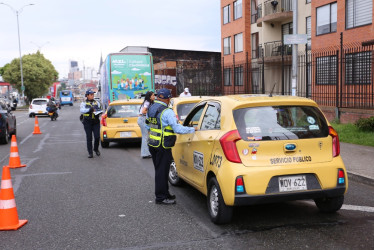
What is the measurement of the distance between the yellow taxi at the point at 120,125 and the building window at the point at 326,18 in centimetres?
1392

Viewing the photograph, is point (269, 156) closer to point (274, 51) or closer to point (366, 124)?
point (366, 124)

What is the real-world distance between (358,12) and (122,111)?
44.1 ft

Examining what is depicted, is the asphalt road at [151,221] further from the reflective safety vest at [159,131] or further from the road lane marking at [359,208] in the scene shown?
the reflective safety vest at [159,131]

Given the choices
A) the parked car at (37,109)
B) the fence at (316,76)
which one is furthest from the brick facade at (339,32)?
the parked car at (37,109)

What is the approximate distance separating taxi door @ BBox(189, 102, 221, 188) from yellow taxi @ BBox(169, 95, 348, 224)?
0.9 inches

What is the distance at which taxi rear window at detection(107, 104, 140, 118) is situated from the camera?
44.2ft

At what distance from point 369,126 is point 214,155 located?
30.6ft

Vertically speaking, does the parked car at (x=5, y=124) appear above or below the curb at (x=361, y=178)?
above

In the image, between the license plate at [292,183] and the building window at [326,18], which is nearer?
the license plate at [292,183]

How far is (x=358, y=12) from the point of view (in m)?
20.4

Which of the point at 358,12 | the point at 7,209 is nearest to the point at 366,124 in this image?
the point at 358,12

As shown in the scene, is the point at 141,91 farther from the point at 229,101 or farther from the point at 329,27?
the point at 229,101

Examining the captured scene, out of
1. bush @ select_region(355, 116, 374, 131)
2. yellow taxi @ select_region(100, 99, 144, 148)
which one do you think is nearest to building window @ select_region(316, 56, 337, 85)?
bush @ select_region(355, 116, 374, 131)

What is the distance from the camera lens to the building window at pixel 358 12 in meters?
19.6
